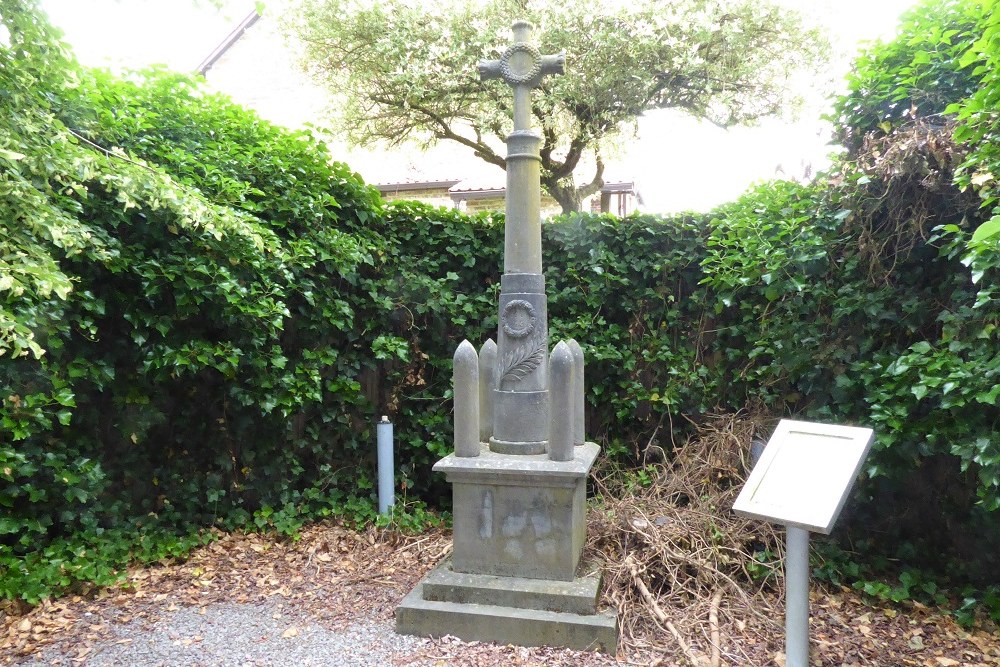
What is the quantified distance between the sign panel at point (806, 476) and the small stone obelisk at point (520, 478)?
3.64 feet

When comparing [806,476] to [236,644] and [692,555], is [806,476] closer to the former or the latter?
[692,555]

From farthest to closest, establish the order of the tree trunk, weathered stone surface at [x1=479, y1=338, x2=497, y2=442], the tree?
the tree trunk < the tree < weathered stone surface at [x1=479, y1=338, x2=497, y2=442]

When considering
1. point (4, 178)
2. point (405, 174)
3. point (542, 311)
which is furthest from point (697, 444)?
point (405, 174)

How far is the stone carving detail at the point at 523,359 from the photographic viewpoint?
3473 mm

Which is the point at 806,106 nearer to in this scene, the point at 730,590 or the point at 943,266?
the point at 943,266

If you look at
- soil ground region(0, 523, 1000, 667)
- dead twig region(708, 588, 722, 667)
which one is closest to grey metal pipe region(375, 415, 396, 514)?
soil ground region(0, 523, 1000, 667)

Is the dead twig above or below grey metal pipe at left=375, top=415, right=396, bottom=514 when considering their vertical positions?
below

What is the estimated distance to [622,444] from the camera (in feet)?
16.2

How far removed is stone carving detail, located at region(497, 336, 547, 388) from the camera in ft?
11.4

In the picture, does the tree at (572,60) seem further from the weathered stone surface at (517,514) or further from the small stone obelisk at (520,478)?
the weathered stone surface at (517,514)

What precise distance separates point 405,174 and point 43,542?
1035 cm

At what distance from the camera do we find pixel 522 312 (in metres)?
3.47

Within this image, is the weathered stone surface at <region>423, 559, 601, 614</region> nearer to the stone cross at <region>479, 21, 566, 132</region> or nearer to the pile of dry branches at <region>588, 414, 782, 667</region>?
the pile of dry branches at <region>588, 414, 782, 667</region>

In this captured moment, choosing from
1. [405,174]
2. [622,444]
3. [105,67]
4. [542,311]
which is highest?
[405,174]
